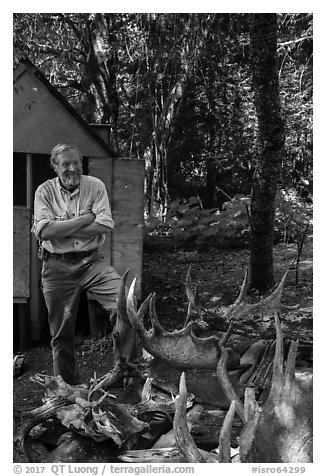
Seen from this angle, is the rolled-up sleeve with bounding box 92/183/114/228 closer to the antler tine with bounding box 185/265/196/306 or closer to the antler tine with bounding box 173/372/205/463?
the antler tine with bounding box 185/265/196/306

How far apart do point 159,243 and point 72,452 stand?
131cm

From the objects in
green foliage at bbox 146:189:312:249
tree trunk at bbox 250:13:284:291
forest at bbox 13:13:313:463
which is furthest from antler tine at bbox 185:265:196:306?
tree trunk at bbox 250:13:284:291

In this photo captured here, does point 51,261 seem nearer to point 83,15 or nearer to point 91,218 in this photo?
point 91,218

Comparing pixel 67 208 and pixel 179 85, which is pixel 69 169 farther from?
pixel 179 85

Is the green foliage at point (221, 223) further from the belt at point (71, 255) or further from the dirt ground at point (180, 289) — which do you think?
the belt at point (71, 255)

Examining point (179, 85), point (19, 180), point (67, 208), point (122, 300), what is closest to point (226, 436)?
point (122, 300)

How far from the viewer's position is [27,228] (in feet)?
11.7

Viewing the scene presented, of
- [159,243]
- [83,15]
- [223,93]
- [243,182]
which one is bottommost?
[159,243]

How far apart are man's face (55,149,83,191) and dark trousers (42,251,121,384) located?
1.26ft

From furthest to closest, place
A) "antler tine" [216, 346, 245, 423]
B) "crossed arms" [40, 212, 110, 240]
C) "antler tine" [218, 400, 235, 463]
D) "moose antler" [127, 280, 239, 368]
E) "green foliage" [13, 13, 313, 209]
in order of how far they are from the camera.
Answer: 1. "green foliage" [13, 13, 313, 209]
2. "crossed arms" [40, 212, 110, 240]
3. "moose antler" [127, 280, 239, 368]
4. "antler tine" [216, 346, 245, 423]
5. "antler tine" [218, 400, 235, 463]

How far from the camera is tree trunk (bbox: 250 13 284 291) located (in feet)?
11.4

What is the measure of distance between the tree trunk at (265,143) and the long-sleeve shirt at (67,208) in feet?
2.73
